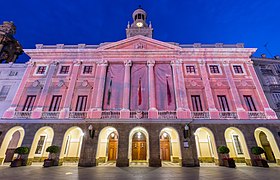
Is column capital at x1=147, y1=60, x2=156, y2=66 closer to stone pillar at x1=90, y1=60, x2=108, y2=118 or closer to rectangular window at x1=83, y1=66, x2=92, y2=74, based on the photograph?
stone pillar at x1=90, y1=60, x2=108, y2=118

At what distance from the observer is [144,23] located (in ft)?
95.5

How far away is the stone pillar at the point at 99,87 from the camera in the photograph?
14609 millimetres

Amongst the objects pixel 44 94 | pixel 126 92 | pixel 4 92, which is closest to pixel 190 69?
pixel 126 92

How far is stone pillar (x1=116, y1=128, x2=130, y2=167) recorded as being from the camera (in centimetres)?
1251

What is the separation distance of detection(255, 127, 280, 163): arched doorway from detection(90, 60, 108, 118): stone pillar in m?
15.9

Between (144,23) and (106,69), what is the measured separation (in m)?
16.6

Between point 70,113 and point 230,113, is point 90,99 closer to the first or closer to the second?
point 70,113

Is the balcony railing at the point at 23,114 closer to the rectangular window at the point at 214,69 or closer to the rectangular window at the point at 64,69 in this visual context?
the rectangular window at the point at 64,69

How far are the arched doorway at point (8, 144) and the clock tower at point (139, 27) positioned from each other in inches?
857

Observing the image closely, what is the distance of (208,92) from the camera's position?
1591 centimetres

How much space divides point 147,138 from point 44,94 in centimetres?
1199

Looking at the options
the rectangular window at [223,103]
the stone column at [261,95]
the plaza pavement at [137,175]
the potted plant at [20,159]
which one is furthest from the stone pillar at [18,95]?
the stone column at [261,95]

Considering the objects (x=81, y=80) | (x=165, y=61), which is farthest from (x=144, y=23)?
(x=81, y=80)

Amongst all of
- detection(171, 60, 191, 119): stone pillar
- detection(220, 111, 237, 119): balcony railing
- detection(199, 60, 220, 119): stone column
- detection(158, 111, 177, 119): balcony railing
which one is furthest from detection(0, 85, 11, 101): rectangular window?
detection(220, 111, 237, 119): balcony railing
